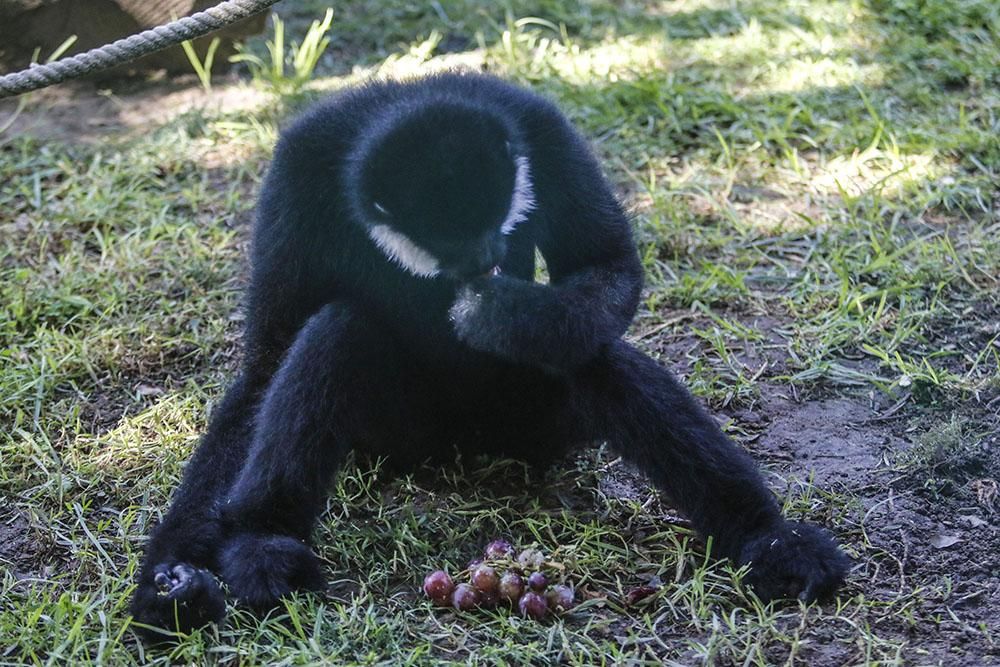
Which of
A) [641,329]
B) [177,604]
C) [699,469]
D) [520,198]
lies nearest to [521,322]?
[520,198]

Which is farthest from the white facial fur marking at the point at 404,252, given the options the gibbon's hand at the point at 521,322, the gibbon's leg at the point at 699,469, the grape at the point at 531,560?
the grape at the point at 531,560

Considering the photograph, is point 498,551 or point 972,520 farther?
point 972,520

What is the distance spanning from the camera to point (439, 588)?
363 centimetres

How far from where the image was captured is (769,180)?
6.22m

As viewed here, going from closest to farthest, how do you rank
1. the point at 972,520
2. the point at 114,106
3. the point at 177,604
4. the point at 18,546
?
the point at 177,604 < the point at 972,520 < the point at 18,546 < the point at 114,106

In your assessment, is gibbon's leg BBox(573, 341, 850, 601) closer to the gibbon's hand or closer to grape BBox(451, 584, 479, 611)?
the gibbon's hand

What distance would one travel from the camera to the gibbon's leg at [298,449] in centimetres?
364

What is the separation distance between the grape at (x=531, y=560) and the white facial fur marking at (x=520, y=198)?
0.99m

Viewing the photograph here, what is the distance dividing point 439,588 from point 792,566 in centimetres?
104

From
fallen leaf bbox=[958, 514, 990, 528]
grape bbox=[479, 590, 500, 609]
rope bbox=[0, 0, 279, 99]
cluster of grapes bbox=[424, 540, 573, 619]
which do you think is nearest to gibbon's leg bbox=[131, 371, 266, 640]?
cluster of grapes bbox=[424, 540, 573, 619]

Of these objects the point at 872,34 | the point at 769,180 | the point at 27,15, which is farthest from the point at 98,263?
the point at 872,34

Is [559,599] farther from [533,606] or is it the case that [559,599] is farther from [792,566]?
[792,566]

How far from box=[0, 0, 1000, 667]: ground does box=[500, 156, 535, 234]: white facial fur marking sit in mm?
1002

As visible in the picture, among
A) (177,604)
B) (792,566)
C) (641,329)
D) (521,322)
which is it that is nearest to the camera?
(177,604)
